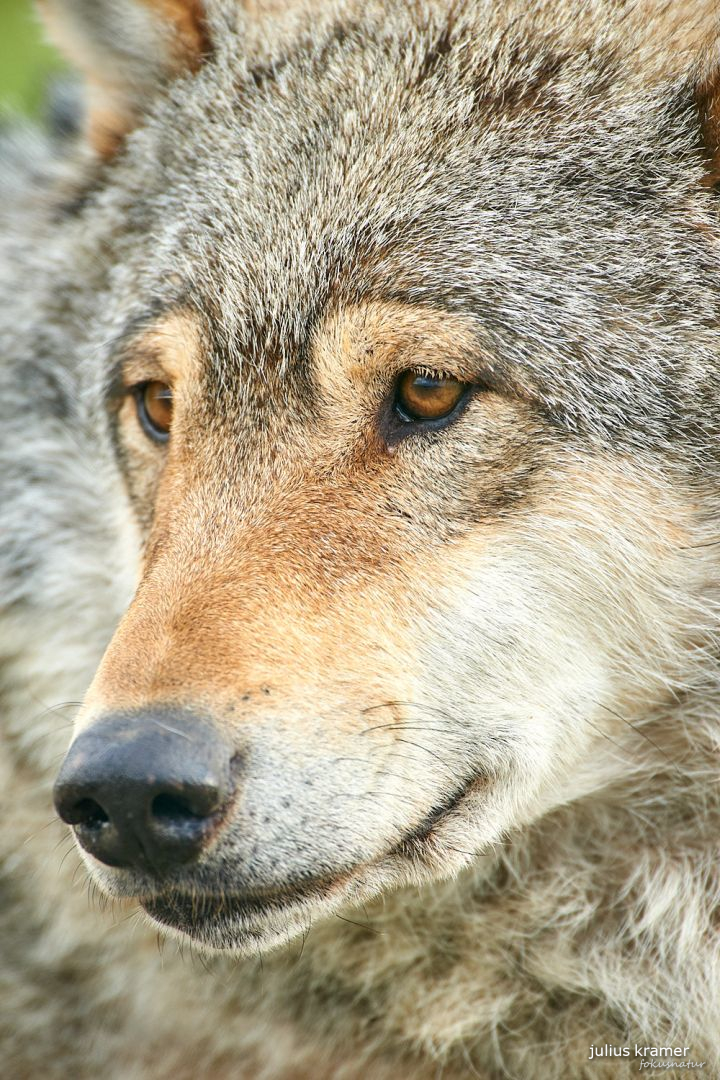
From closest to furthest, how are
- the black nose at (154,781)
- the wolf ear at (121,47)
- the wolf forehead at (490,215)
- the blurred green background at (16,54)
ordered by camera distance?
the black nose at (154,781) → the wolf forehead at (490,215) → the wolf ear at (121,47) → the blurred green background at (16,54)

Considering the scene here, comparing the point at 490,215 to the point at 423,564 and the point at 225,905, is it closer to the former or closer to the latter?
the point at 423,564

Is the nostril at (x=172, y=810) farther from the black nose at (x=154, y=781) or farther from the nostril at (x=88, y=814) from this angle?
the nostril at (x=88, y=814)

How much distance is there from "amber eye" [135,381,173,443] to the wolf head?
0.59ft

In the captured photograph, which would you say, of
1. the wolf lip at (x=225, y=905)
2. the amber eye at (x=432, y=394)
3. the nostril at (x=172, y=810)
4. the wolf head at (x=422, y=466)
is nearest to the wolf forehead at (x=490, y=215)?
the wolf head at (x=422, y=466)

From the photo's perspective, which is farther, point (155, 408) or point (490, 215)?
point (155, 408)

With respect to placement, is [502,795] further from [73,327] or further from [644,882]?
[73,327]

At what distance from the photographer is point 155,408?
147 inches

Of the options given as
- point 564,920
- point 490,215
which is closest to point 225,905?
point 564,920

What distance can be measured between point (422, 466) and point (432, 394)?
0.64 ft

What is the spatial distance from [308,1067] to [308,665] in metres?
1.57

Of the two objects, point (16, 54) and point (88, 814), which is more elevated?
point (16, 54)

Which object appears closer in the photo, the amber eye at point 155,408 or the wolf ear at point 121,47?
the amber eye at point 155,408

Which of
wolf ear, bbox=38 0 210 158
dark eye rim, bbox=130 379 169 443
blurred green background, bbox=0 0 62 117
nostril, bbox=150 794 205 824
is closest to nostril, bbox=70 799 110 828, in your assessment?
nostril, bbox=150 794 205 824

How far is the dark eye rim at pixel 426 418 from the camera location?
3125 mm
